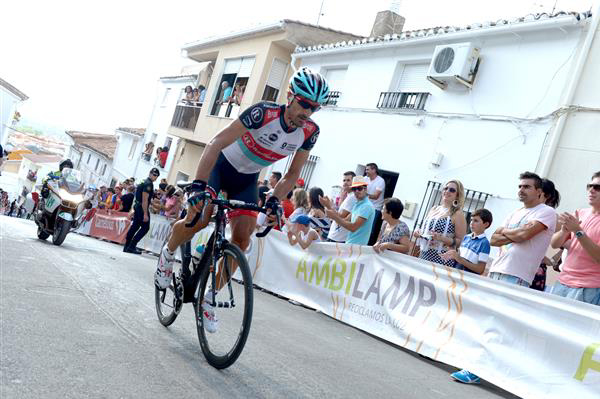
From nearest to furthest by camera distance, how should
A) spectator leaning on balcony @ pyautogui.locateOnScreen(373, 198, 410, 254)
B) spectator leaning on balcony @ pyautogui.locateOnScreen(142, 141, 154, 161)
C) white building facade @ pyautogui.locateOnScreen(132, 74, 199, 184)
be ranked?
spectator leaning on balcony @ pyautogui.locateOnScreen(373, 198, 410, 254) < white building facade @ pyautogui.locateOnScreen(132, 74, 199, 184) < spectator leaning on balcony @ pyautogui.locateOnScreen(142, 141, 154, 161)

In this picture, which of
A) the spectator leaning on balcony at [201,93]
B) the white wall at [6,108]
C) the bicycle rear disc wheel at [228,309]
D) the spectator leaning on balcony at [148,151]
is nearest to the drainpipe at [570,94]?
the bicycle rear disc wheel at [228,309]

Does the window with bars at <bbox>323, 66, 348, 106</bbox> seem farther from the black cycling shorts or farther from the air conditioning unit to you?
the black cycling shorts

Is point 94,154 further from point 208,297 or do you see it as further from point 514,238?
point 208,297

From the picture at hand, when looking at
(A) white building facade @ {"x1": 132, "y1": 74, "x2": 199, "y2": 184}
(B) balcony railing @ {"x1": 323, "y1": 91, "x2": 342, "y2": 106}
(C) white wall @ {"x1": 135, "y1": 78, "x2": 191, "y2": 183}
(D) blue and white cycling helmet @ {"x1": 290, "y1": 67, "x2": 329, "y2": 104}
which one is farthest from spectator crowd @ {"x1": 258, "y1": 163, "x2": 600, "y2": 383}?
(C) white wall @ {"x1": 135, "y1": 78, "x2": 191, "y2": 183}

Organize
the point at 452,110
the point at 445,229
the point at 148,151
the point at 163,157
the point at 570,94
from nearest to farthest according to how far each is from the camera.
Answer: the point at 445,229, the point at 570,94, the point at 452,110, the point at 163,157, the point at 148,151

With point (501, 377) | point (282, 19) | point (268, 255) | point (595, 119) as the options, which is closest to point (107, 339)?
point (501, 377)

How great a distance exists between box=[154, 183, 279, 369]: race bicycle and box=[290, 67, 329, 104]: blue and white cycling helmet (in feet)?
2.96

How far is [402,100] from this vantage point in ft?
52.5

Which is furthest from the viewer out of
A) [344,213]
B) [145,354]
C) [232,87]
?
[232,87]

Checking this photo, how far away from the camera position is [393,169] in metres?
15.1

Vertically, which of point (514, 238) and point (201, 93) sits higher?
point (201, 93)

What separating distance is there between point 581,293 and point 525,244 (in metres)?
0.77

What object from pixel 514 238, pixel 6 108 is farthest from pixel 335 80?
pixel 6 108

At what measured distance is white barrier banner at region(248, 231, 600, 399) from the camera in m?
5.14
